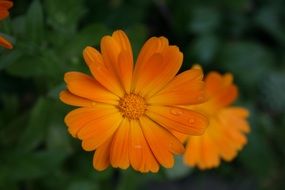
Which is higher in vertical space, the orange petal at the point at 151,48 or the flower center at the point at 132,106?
the orange petal at the point at 151,48

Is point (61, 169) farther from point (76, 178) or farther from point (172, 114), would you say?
point (172, 114)

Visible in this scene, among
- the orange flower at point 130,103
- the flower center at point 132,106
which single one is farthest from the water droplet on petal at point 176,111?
the flower center at point 132,106

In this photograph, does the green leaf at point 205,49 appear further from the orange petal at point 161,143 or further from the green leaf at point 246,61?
the orange petal at point 161,143

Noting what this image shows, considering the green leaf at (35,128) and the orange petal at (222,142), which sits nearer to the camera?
the green leaf at (35,128)

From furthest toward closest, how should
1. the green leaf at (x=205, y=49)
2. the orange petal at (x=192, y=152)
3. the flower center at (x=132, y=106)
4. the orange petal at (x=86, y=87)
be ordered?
1. the green leaf at (x=205, y=49)
2. the orange petal at (x=192, y=152)
3. the flower center at (x=132, y=106)
4. the orange petal at (x=86, y=87)

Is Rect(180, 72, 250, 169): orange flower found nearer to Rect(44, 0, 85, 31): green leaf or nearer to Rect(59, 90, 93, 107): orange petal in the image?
Rect(44, 0, 85, 31): green leaf

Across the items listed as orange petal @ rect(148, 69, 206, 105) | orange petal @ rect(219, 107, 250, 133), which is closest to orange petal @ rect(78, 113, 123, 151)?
orange petal @ rect(148, 69, 206, 105)

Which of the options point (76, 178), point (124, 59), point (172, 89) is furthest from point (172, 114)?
point (76, 178)


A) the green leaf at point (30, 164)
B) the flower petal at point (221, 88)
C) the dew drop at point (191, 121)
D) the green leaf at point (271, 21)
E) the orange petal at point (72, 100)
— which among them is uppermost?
the orange petal at point (72, 100)
